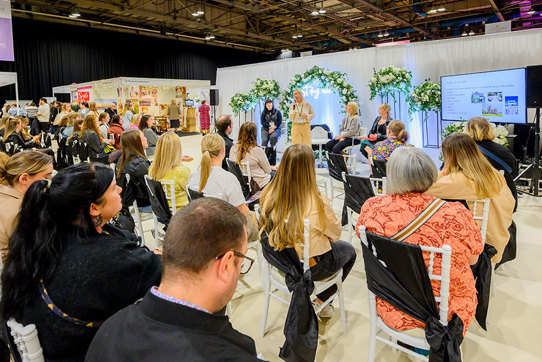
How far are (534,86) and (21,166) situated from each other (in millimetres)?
6157

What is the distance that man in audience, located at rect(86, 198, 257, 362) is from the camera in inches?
30.2

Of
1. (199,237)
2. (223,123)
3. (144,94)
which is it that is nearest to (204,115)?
(144,94)

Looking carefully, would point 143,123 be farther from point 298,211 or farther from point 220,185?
point 298,211

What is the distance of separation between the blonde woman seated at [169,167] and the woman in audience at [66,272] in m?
1.97

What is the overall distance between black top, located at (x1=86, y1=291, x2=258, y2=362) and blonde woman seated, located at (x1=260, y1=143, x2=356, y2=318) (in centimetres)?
131

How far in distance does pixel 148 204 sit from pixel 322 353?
238 centimetres

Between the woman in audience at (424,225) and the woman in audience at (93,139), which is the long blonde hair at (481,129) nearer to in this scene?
the woman in audience at (424,225)

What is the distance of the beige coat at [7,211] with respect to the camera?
73.1 inches

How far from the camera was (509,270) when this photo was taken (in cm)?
331

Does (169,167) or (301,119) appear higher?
(301,119)

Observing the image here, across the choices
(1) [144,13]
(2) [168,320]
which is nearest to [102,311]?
(2) [168,320]

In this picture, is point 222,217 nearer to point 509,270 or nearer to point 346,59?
point 509,270

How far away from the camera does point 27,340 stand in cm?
115

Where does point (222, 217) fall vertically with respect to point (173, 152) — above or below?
below
